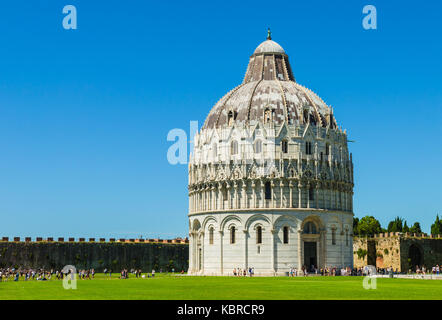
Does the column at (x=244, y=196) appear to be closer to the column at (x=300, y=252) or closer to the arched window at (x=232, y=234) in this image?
the arched window at (x=232, y=234)

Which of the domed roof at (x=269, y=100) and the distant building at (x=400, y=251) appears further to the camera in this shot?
the distant building at (x=400, y=251)

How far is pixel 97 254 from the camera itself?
106250 mm

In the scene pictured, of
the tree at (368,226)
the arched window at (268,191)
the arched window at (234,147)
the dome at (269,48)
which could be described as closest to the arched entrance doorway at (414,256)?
the tree at (368,226)

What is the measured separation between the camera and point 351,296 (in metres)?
42.0

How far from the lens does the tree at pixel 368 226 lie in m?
136

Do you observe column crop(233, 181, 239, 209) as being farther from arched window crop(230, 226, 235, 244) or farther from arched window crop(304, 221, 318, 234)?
arched window crop(304, 221, 318, 234)

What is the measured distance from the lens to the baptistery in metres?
86.8

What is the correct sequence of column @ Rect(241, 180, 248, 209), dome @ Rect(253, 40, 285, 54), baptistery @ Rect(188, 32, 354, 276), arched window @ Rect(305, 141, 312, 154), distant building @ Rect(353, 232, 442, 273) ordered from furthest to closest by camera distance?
distant building @ Rect(353, 232, 442, 273)
dome @ Rect(253, 40, 285, 54)
arched window @ Rect(305, 141, 312, 154)
column @ Rect(241, 180, 248, 209)
baptistery @ Rect(188, 32, 354, 276)

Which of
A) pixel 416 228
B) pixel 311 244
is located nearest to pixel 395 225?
pixel 416 228

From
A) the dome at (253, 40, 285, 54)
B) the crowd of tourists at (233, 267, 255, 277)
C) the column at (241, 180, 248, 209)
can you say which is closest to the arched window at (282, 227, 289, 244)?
the crowd of tourists at (233, 267, 255, 277)

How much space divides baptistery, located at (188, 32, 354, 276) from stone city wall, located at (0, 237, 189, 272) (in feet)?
55.0

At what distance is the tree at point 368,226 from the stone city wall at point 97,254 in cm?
3986
